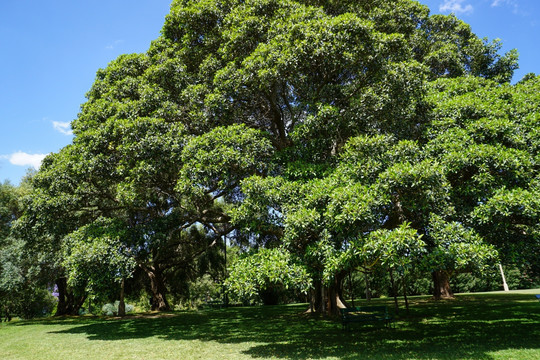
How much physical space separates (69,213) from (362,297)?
30704 mm

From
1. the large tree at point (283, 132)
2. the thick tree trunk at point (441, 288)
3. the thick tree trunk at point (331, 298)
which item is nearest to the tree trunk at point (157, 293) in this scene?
the large tree at point (283, 132)

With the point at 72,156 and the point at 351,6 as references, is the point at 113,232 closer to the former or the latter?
the point at 72,156

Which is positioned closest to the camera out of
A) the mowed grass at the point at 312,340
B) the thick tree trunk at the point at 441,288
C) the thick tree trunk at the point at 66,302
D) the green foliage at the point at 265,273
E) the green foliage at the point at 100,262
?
the green foliage at the point at 265,273

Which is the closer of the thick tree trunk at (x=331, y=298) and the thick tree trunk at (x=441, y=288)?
the thick tree trunk at (x=331, y=298)

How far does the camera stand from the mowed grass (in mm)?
8016

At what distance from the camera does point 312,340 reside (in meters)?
9.96

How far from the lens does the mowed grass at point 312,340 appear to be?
8016 mm

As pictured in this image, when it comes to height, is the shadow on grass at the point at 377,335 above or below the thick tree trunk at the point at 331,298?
below

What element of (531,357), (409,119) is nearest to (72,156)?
(409,119)

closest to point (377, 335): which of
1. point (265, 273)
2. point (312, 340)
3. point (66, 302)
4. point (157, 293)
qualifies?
point (312, 340)

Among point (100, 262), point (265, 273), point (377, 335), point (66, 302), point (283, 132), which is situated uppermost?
point (283, 132)

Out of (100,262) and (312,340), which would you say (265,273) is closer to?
(312,340)

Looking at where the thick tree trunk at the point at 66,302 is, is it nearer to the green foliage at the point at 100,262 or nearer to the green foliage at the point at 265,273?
the green foliage at the point at 100,262

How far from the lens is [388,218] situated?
34.1 ft
